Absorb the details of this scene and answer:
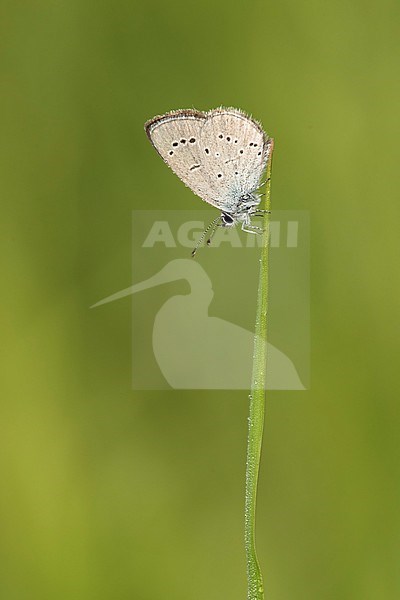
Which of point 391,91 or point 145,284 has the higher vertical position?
point 391,91

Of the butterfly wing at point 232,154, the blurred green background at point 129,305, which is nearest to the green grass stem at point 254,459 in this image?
the butterfly wing at point 232,154

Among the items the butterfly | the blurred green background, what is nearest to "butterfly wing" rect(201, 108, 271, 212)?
the butterfly

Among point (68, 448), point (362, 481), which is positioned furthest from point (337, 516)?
point (68, 448)

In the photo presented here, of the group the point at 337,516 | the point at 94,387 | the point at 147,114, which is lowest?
the point at 337,516

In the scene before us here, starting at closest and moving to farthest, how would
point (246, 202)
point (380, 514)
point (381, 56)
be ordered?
point (246, 202)
point (380, 514)
point (381, 56)

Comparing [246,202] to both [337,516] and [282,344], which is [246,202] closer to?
[282,344]

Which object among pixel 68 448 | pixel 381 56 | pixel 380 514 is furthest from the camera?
pixel 381 56
